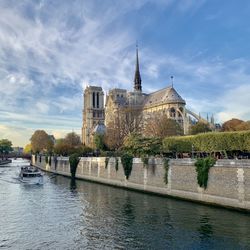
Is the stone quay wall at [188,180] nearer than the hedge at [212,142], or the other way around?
the stone quay wall at [188,180]

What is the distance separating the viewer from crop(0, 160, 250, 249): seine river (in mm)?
19812

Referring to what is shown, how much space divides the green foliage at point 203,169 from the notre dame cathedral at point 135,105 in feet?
149

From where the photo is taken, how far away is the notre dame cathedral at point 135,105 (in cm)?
9169

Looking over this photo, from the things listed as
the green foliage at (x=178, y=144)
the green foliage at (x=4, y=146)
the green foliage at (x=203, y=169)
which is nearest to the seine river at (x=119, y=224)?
the green foliage at (x=203, y=169)

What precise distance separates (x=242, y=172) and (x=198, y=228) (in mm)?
7183

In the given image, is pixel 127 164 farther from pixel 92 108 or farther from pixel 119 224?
pixel 92 108

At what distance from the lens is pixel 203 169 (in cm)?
3148

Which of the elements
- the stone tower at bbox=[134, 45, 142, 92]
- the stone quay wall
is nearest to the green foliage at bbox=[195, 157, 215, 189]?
the stone quay wall

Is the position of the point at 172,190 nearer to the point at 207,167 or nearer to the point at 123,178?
the point at 207,167

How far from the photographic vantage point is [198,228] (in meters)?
22.7

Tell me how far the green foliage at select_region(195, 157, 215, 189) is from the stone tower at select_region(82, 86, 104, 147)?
101437 millimetres

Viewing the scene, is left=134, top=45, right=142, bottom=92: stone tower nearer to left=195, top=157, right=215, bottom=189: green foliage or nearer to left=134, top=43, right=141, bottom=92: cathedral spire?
left=134, top=43, right=141, bottom=92: cathedral spire

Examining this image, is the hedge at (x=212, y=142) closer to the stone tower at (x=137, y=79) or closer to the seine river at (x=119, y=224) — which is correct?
the seine river at (x=119, y=224)

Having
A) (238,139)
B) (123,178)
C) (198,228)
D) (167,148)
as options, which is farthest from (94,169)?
(198,228)
